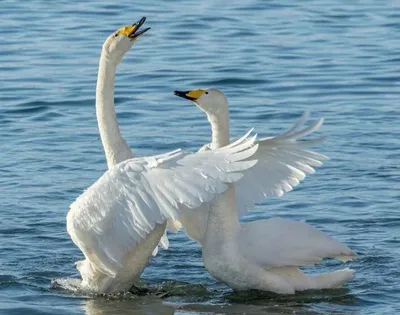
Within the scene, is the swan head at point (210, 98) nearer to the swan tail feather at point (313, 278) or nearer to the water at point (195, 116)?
the swan tail feather at point (313, 278)

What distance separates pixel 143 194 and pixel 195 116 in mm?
6512

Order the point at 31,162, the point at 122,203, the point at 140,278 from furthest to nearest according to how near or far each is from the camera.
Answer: the point at 31,162, the point at 140,278, the point at 122,203

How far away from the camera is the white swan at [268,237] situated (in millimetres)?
9234

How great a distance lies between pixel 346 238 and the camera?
1087 cm

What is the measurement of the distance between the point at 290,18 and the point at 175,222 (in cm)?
1206

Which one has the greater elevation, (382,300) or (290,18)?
(290,18)

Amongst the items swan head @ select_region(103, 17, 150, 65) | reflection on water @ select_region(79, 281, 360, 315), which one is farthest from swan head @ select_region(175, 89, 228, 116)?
reflection on water @ select_region(79, 281, 360, 315)

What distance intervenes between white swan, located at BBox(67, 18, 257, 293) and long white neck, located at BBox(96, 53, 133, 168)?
1.03 ft

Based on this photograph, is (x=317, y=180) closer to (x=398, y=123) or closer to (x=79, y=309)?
(x=398, y=123)

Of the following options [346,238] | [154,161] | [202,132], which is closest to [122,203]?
[154,161]

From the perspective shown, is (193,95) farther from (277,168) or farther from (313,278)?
(313,278)

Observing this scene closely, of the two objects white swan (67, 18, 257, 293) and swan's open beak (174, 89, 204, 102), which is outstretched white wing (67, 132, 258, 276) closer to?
white swan (67, 18, 257, 293)

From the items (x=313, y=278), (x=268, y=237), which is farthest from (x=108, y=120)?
(x=313, y=278)

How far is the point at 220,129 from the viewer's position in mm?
9320
